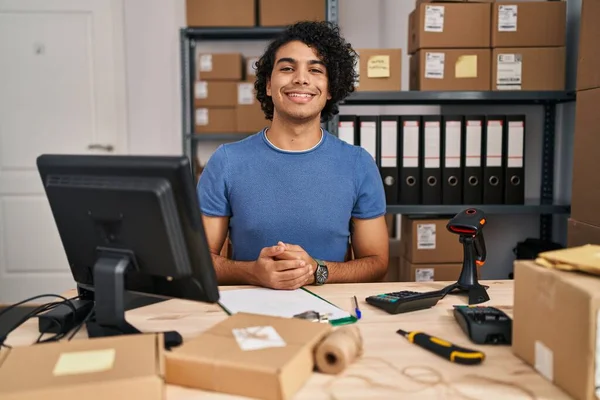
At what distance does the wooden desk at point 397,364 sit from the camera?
73 centimetres

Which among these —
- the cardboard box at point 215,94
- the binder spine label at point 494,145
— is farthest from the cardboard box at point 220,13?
the binder spine label at point 494,145

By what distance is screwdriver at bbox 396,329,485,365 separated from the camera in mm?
830

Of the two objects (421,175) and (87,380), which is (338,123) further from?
(87,380)

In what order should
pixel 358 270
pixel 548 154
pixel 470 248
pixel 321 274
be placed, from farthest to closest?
pixel 548 154 → pixel 358 270 → pixel 321 274 → pixel 470 248

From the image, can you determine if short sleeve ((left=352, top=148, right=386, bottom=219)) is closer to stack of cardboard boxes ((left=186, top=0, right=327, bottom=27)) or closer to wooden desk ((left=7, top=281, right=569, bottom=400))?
wooden desk ((left=7, top=281, right=569, bottom=400))

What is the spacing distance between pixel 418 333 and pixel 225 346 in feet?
1.14

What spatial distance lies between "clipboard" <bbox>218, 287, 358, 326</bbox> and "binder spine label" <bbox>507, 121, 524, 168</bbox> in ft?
4.40

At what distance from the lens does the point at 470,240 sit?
1.20m

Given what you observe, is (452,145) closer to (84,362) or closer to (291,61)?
(291,61)

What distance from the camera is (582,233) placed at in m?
1.65

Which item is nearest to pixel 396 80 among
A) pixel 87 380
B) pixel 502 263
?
pixel 502 263

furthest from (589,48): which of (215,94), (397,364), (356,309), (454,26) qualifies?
(215,94)

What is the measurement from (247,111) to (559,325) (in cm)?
238

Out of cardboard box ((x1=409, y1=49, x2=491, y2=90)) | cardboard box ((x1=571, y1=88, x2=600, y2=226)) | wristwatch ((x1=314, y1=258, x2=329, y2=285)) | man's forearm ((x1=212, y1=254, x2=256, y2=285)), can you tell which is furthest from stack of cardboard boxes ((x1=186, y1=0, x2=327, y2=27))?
wristwatch ((x1=314, y1=258, x2=329, y2=285))
